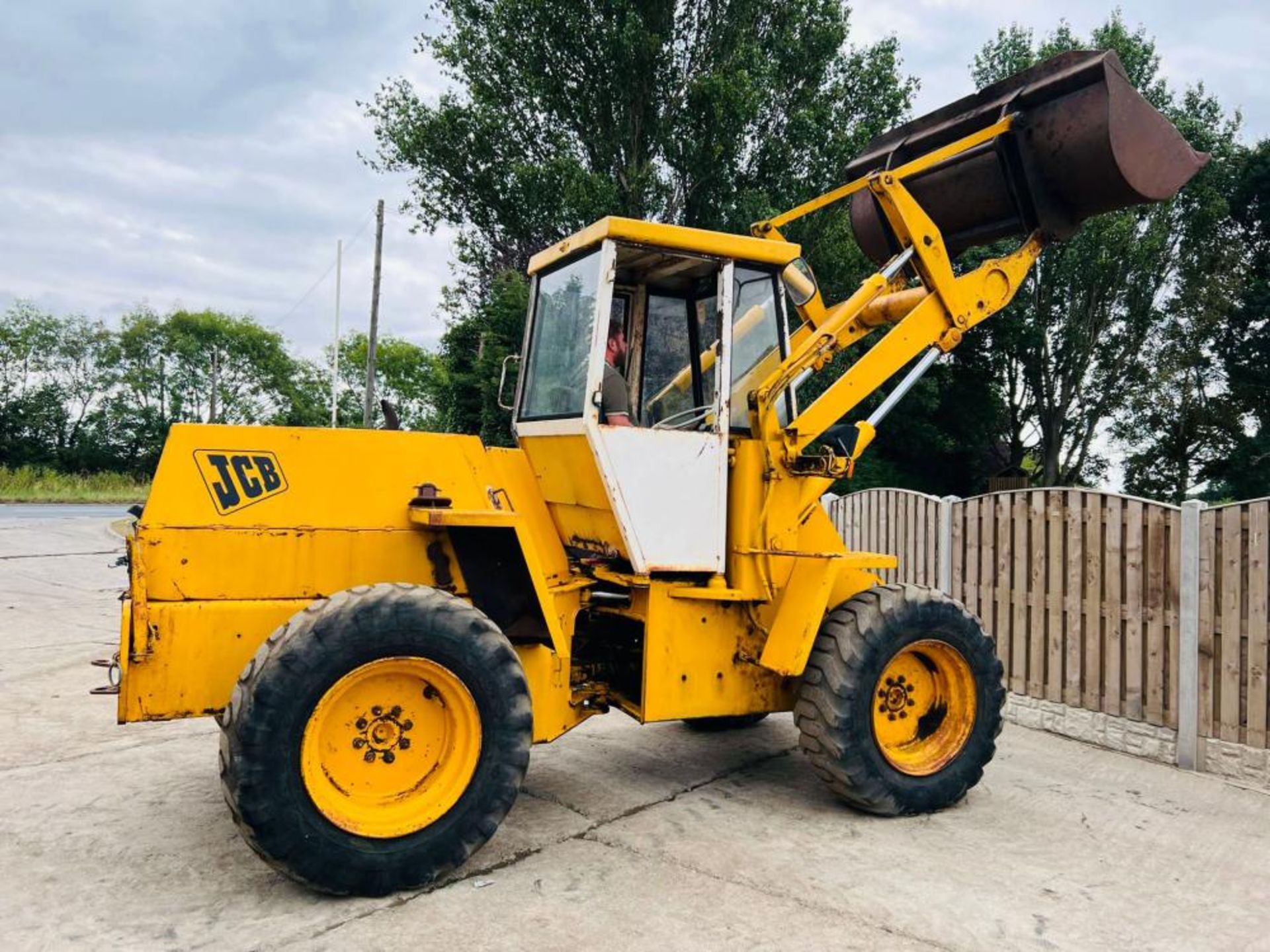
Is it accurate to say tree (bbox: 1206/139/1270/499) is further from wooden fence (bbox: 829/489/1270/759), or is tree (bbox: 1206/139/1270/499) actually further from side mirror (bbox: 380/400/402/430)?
side mirror (bbox: 380/400/402/430)

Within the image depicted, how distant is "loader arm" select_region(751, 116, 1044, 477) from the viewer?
15.7 ft

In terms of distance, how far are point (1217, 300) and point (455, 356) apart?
18694 millimetres

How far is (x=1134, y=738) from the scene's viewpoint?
6.00m

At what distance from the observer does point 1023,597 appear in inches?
269

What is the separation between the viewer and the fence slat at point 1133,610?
596cm

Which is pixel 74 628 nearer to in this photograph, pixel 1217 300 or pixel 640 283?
pixel 640 283

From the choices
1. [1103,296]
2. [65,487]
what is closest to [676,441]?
[1103,296]

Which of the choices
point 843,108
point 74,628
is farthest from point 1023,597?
point 843,108

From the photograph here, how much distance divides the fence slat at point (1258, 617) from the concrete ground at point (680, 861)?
44cm

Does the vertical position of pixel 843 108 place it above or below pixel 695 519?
above

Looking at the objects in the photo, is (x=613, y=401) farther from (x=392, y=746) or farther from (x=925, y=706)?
(x=925, y=706)

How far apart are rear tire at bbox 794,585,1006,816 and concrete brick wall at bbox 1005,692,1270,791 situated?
154 cm

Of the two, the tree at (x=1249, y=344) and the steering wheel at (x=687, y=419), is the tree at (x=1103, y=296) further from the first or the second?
the steering wheel at (x=687, y=419)

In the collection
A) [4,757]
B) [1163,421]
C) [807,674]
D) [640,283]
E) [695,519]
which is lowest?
[4,757]
